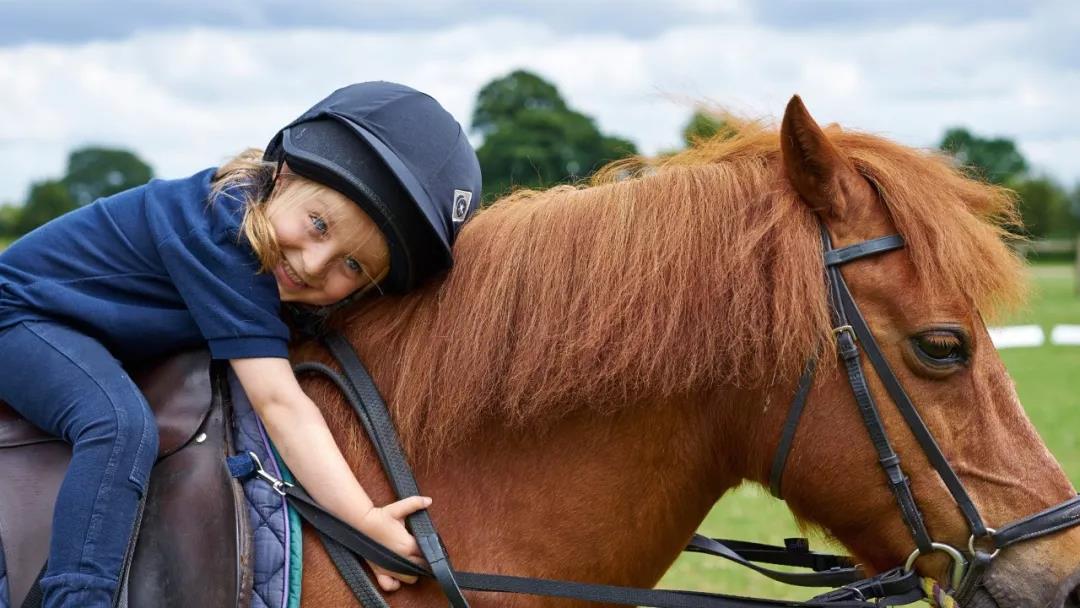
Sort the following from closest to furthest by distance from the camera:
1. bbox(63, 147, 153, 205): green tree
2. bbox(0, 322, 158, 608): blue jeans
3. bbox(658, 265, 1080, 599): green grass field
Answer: bbox(0, 322, 158, 608): blue jeans
bbox(658, 265, 1080, 599): green grass field
bbox(63, 147, 153, 205): green tree

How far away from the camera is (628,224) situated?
2.53 metres

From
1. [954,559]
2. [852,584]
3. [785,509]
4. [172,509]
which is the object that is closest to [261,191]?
[172,509]

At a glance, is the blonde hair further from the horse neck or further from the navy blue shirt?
the horse neck

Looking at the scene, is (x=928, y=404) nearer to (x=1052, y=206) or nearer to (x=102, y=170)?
(x=102, y=170)

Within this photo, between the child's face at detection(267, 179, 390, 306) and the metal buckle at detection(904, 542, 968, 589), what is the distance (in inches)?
62.9

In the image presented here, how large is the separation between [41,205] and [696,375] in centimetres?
5073

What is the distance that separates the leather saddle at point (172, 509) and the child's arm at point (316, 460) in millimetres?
153

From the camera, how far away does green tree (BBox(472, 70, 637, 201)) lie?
5184 cm

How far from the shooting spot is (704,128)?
313 cm

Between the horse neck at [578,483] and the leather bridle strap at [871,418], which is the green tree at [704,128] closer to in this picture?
the leather bridle strap at [871,418]

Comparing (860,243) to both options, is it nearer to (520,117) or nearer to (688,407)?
(688,407)

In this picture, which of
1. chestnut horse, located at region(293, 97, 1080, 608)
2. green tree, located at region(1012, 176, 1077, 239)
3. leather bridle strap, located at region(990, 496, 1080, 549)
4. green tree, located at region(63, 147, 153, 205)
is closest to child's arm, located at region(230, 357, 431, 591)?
chestnut horse, located at region(293, 97, 1080, 608)

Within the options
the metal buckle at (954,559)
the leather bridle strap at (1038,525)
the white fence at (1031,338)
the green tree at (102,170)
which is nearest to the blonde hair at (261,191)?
the metal buckle at (954,559)

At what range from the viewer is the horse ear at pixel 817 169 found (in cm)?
239
